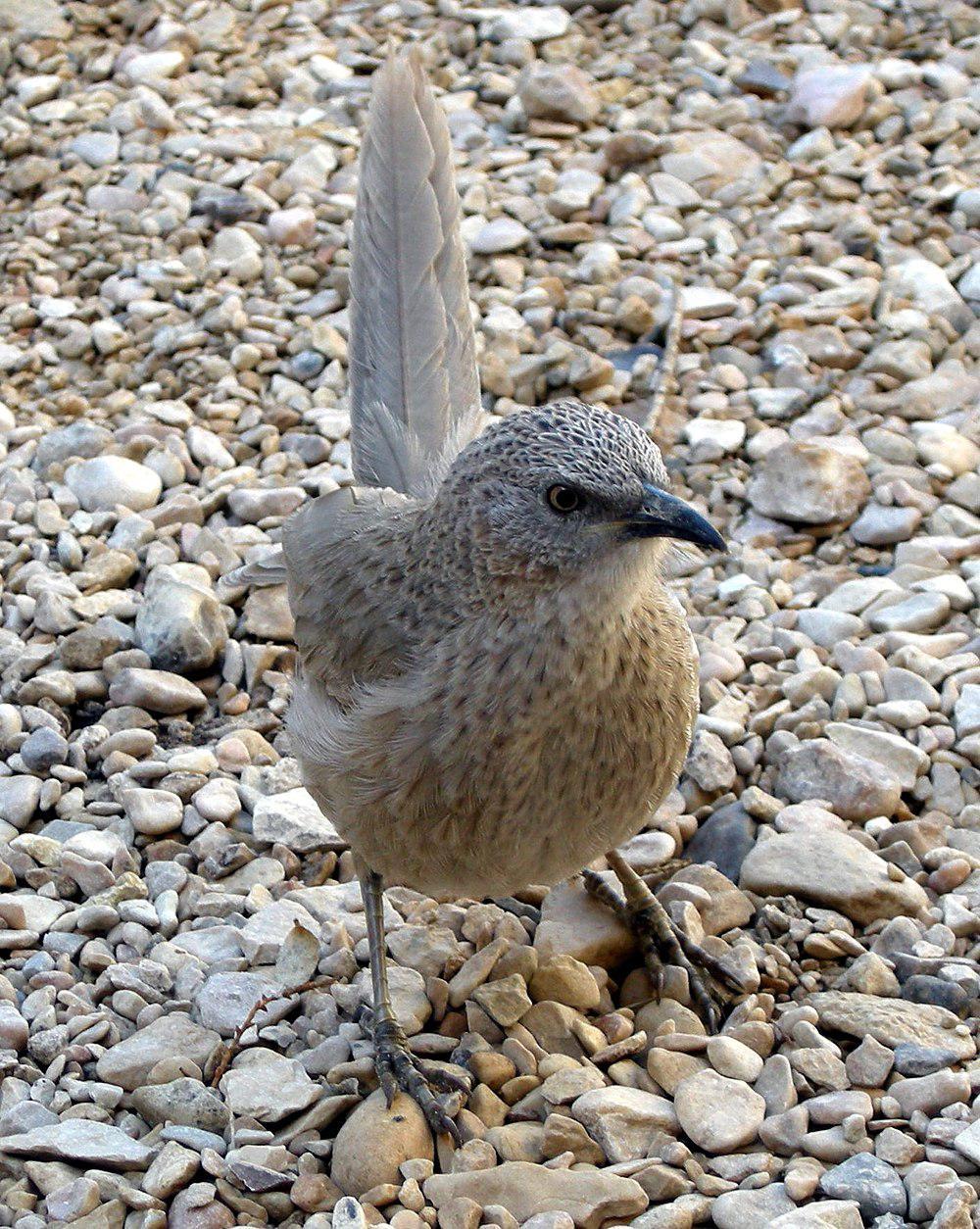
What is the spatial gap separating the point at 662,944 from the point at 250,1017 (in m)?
1.01

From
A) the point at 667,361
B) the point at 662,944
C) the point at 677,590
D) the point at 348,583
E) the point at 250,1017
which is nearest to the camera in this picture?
the point at 250,1017

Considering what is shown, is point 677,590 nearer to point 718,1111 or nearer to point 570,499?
point 570,499

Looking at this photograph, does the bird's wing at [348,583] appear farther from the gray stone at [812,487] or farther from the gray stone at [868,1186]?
the gray stone at [812,487]

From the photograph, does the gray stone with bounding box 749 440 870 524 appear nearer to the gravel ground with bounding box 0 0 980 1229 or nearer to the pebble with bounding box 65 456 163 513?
the gravel ground with bounding box 0 0 980 1229

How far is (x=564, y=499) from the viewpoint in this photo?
10.8ft

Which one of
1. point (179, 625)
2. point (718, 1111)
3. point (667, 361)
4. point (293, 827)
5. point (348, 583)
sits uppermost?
point (348, 583)

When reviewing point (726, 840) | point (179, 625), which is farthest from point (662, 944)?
point (179, 625)

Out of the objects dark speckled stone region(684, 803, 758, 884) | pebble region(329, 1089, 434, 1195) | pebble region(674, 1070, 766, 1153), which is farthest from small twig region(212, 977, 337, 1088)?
dark speckled stone region(684, 803, 758, 884)

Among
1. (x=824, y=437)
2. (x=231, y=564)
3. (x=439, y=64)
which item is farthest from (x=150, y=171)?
(x=824, y=437)

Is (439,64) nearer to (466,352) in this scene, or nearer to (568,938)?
(466,352)

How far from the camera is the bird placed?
332cm

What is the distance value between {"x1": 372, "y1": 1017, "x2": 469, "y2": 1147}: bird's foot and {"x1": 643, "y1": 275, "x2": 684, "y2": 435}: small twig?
2550mm

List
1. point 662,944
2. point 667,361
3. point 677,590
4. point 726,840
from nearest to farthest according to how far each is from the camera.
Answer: point 662,944
point 726,840
point 677,590
point 667,361

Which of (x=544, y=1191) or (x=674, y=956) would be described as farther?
(x=674, y=956)
